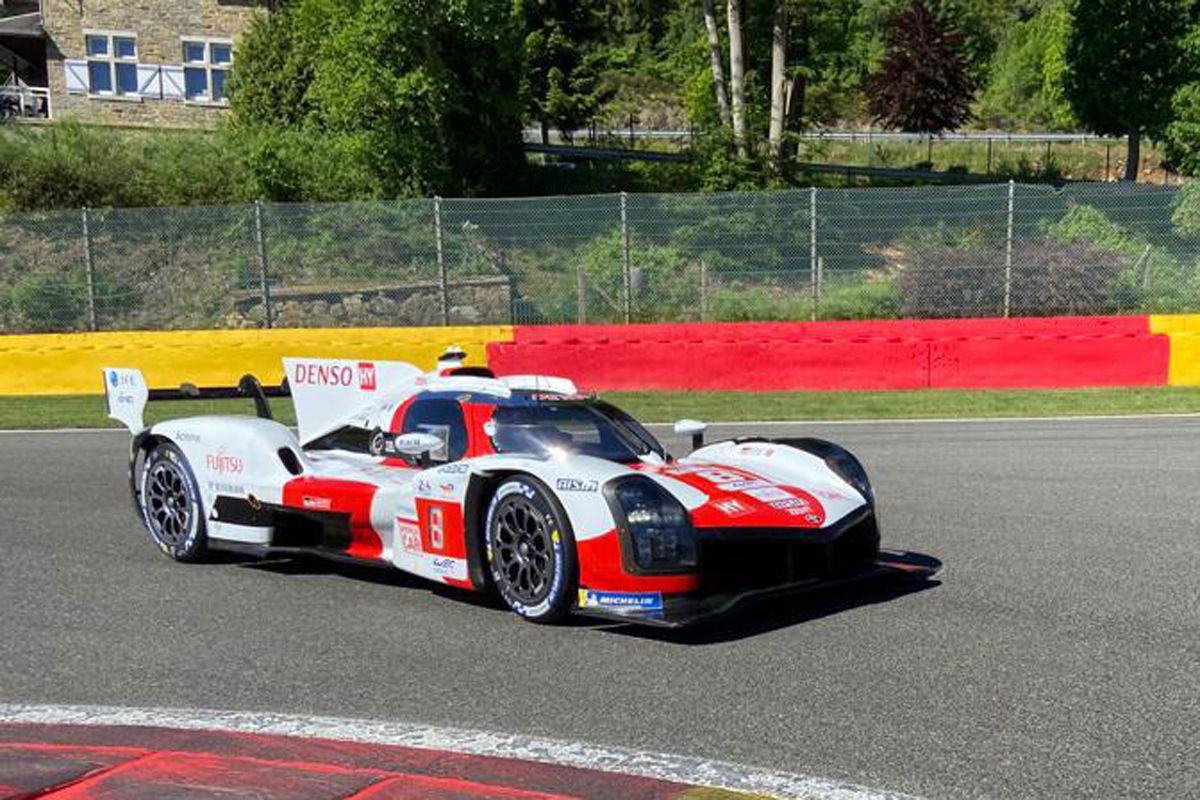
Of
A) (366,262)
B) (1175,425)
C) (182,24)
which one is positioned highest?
(182,24)

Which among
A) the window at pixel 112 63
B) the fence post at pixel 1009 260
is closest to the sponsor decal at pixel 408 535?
the fence post at pixel 1009 260

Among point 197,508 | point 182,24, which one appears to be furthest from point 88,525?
point 182,24

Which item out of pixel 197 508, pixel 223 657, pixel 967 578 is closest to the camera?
pixel 223 657

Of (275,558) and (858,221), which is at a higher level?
(858,221)

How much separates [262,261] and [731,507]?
584 inches

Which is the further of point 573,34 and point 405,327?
point 573,34

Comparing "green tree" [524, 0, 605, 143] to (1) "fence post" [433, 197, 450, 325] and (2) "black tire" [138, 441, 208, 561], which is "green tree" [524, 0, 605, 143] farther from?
(2) "black tire" [138, 441, 208, 561]

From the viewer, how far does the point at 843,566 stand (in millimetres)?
6625

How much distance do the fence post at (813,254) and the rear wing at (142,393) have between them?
447 inches

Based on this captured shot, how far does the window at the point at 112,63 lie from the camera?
125 ft

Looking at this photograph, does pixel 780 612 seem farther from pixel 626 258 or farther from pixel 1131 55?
pixel 1131 55

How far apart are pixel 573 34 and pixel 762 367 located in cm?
3355

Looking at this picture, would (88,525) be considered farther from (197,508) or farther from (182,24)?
(182,24)

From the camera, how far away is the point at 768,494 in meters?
6.46
